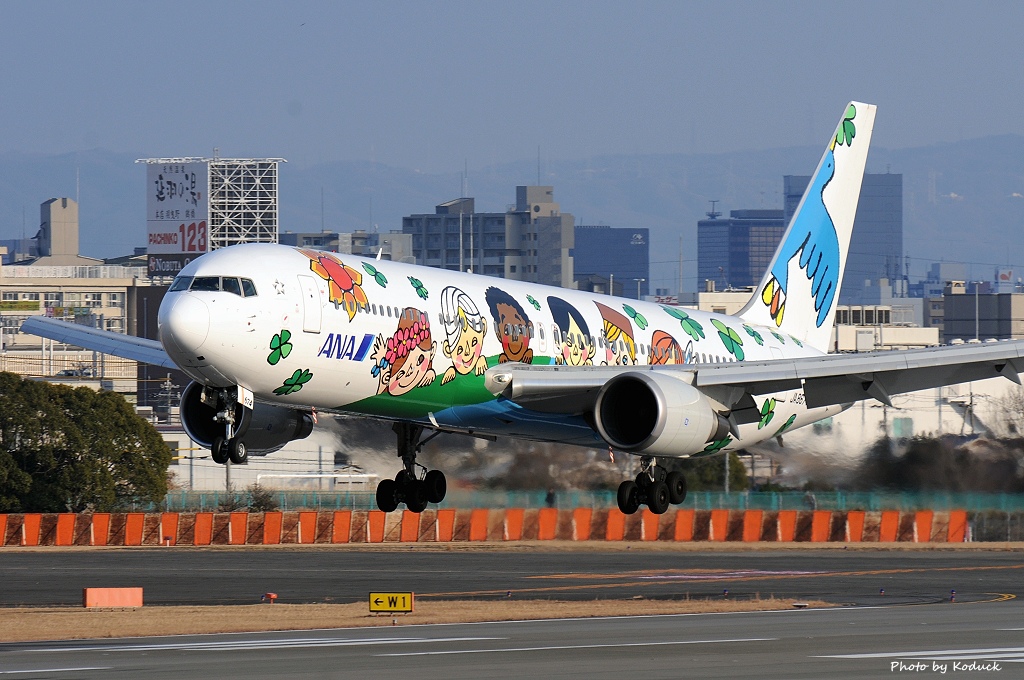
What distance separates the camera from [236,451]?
31.7 meters

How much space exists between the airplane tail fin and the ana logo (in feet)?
57.4

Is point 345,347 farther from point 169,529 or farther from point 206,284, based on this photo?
point 169,529

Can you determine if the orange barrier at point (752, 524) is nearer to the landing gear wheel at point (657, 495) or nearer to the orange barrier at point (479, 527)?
the orange barrier at point (479, 527)

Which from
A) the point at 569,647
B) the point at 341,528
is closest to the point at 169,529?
the point at 341,528

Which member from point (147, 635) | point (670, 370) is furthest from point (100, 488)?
point (670, 370)

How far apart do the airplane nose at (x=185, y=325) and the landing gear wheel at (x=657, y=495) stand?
12448 millimetres

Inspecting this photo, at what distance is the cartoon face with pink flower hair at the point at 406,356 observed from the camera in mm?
33656

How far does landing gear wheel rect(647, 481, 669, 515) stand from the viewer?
38188 millimetres

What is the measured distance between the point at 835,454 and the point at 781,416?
2068cm

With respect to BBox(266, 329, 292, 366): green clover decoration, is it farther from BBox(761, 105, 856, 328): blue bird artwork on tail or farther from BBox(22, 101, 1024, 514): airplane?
BBox(761, 105, 856, 328): blue bird artwork on tail

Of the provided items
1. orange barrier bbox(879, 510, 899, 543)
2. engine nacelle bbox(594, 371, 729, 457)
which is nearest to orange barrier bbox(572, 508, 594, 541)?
orange barrier bbox(879, 510, 899, 543)

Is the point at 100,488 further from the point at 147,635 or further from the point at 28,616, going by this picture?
the point at 147,635

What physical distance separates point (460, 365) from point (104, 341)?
10.7 metres

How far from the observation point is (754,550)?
3017 inches
